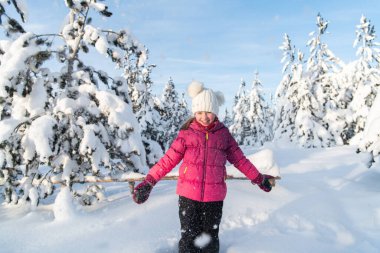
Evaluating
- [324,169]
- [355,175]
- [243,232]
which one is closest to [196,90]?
[243,232]

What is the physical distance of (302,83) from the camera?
26203 mm

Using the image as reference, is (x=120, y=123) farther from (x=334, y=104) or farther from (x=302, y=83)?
(x=334, y=104)

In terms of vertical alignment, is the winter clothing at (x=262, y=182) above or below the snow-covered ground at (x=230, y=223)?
above

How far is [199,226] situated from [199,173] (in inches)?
25.6

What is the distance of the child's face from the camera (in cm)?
418

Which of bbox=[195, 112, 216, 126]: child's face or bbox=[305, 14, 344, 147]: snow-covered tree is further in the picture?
bbox=[305, 14, 344, 147]: snow-covered tree

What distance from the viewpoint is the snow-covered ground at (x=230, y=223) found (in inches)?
166

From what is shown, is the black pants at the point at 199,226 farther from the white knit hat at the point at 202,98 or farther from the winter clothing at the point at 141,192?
the white knit hat at the point at 202,98

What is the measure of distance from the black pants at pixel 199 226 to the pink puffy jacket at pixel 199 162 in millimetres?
118

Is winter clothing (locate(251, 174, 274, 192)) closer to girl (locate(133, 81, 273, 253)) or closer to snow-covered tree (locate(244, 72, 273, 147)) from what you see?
girl (locate(133, 81, 273, 253))

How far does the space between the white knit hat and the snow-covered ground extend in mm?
1669

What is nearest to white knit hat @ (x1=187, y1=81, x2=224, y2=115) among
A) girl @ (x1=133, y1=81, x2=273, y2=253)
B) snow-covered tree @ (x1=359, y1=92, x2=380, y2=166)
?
girl @ (x1=133, y1=81, x2=273, y2=253)

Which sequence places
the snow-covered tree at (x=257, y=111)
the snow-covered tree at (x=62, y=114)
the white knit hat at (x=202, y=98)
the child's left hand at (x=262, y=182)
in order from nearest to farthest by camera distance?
the white knit hat at (x=202, y=98) < the child's left hand at (x=262, y=182) < the snow-covered tree at (x=62, y=114) < the snow-covered tree at (x=257, y=111)

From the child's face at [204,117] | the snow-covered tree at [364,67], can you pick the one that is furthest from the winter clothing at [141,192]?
the snow-covered tree at [364,67]
